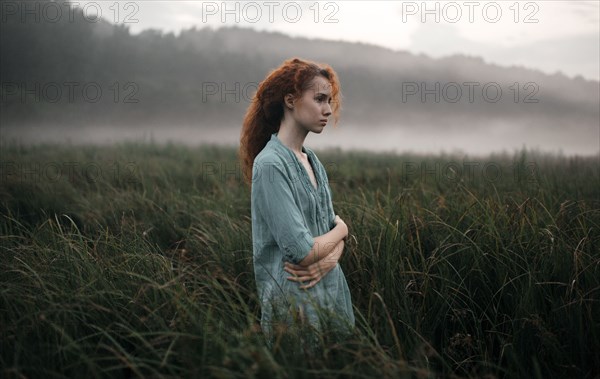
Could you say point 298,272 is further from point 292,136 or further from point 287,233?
point 292,136

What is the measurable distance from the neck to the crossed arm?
433 millimetres

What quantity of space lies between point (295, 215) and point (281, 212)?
0.06 metres

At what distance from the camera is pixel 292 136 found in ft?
7.10

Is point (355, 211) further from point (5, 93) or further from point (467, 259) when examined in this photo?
point (5, 93)

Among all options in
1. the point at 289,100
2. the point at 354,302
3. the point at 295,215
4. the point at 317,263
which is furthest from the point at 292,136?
the point at 354,302

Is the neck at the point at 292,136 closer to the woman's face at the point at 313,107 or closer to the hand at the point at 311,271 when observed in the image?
the woman's face at the point at 313,107

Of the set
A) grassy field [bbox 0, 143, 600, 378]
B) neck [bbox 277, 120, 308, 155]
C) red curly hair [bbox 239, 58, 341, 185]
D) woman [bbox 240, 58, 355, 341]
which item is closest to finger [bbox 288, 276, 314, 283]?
woman [bbox 240, 58, 355, 341]

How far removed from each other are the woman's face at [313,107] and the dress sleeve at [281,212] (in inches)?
10.9

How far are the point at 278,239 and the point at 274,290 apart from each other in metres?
0.30

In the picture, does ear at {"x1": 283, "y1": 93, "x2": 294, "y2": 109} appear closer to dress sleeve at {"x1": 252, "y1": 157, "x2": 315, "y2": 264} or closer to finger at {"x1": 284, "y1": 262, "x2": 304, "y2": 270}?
dress sleeve at {"x1": 252, "y1": 157, "x2": 315, "y2": 264}

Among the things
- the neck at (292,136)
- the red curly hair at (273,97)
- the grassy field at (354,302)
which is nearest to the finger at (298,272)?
the grassy field at (354,302)

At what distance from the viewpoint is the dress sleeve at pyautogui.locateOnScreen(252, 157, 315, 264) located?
1902 millimetres

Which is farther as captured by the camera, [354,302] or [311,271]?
[354,302]

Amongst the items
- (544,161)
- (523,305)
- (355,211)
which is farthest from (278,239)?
(544,161)
